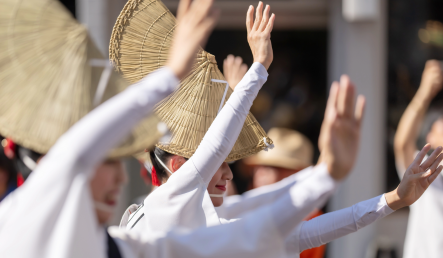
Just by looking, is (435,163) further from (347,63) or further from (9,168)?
(347,63)

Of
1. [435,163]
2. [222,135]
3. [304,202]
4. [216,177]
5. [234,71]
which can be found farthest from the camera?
[234,71]

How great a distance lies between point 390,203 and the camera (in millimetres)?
1728

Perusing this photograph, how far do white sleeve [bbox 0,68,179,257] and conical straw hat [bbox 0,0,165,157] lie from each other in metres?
0.12

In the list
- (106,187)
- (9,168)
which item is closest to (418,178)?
(106,187)

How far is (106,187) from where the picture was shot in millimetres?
1194

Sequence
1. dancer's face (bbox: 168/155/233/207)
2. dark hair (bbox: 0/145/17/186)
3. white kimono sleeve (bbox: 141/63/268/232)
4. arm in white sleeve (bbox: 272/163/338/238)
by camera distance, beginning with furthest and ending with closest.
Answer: dark hair (bbox: 0/145/17/186) → dancer's face (bbox: 168/155/233/207) → white kimono sleeve (bbox: 141/63/268/232) → arm in white sleeve (bbox: 272/163/338/238)

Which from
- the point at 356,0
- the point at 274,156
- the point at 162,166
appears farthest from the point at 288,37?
the point at 162,166

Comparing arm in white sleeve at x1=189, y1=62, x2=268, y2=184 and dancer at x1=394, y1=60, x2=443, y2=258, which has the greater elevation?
arm in white sleeve at x1=189, y1=62, x2=268, y2=184

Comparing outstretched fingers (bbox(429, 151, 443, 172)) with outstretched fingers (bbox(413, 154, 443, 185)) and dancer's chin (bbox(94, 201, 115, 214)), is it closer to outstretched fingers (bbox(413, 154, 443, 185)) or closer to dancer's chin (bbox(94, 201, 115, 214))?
outstretched fingers (bbox(413, 154, 443, 185))

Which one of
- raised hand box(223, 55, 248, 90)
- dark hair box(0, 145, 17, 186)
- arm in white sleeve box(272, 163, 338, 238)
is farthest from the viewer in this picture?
dark hair box(0, 145, 17, 186)

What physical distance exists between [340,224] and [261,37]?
0.73 m

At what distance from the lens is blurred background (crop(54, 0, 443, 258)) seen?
472cm

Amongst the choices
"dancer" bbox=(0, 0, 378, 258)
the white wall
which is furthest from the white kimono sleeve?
the white wall

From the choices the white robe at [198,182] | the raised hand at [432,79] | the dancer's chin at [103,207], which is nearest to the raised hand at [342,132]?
the white robe at [198,182]
